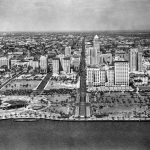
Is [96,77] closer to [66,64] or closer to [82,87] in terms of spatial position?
[82,87]

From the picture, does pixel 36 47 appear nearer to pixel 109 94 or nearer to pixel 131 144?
pixel 109 94

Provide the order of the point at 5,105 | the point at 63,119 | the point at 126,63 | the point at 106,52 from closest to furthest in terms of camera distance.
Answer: the point at 63,119
the point at 5,105
the point at 126,63
the point at 106,52

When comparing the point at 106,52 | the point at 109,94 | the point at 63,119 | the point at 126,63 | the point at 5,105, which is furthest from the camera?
the point at 106,52

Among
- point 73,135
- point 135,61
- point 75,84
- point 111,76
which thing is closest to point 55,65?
point 75,84

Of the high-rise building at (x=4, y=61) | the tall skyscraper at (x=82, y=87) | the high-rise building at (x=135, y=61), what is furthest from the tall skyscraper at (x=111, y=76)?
the high-rise building at (x=4, y=61)

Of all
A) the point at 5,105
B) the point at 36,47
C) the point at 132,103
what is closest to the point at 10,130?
the point at 5,105

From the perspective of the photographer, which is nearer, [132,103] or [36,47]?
[132,103]

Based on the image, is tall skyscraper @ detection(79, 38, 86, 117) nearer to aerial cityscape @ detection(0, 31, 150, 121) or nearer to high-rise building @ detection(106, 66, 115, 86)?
aerial cityscape @ detection(0, 31, 150, 121)
